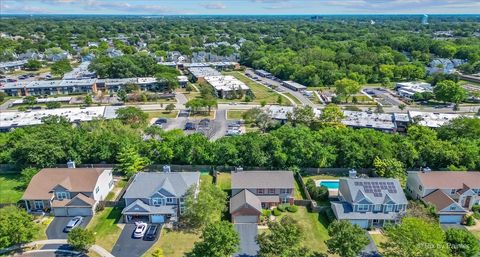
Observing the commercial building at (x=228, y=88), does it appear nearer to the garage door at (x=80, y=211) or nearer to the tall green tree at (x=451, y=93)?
the tall green tree at (x=451, y=93)

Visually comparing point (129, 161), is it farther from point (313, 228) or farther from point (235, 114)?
point (235, 114)

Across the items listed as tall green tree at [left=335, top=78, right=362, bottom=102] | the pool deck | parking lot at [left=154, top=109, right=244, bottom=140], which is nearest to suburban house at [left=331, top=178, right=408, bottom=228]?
the pool deck

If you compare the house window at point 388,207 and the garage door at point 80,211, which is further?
the garage door at point 80,211

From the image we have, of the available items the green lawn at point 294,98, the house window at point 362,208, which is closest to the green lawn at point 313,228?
the house window at point 362,208

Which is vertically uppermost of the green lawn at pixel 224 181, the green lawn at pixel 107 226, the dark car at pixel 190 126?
the dark car at pixel 190 126

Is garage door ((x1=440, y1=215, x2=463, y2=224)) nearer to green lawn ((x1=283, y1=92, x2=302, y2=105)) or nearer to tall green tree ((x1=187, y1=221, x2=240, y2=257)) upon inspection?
tall green tree ((x1=187, y1=221, x2=240, y2=257))

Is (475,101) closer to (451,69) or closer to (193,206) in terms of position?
(451,69)
